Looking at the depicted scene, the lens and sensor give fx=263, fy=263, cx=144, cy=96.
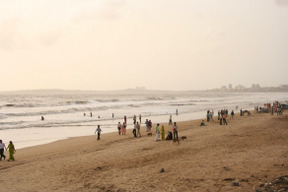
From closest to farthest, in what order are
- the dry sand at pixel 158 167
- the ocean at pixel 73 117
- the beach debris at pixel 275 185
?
the beach debris at pixel 275 185 → the dry sand at pixel 158 167 → the ocean at pixel 73 117

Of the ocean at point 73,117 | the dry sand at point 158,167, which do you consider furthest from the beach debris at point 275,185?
the ocean at point 73,117

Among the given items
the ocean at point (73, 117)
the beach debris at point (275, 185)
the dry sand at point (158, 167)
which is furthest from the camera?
the ocean at point (73, 117)

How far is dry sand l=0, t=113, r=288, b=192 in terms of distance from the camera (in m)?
9.80

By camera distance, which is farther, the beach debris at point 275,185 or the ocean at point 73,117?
the ocean at point 73,117

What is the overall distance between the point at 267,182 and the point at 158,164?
517 centimetres

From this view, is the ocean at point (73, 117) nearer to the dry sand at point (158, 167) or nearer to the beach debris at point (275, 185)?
the dry sand at point (158, 167)

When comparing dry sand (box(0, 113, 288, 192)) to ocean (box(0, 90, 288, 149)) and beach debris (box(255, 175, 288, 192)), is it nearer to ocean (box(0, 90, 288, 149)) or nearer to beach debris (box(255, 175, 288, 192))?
beach debris (box(255, 175, 288, 192))

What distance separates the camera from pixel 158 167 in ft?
39.7

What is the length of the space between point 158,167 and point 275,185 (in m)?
5.22

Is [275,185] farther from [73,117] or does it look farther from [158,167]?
[73,117]

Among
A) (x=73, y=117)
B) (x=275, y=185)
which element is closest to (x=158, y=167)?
(x=275, y=185)

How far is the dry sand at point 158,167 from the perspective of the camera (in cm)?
980

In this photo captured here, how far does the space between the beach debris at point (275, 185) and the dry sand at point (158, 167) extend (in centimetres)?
30

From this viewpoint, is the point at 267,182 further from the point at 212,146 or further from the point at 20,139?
the point at 20,139
